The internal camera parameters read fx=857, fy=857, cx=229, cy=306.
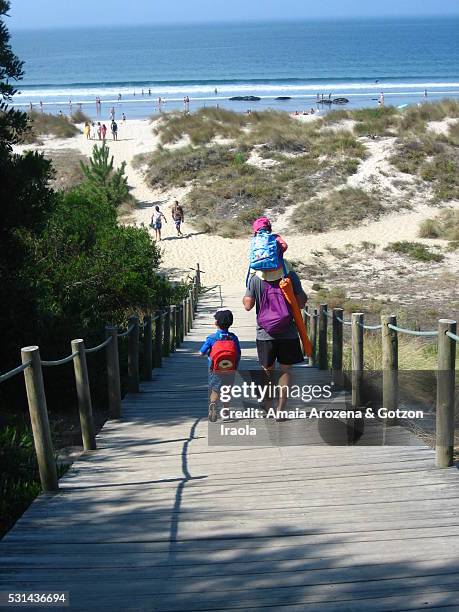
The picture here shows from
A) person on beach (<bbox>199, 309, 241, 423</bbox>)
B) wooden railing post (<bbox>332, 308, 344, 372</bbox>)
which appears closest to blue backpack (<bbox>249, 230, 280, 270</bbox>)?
person on beach (<bbox>199, 309, 241, 423</bbox>)

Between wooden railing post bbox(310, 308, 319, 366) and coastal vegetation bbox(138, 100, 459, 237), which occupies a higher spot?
coastal vegetation bbox(138, 100, 459, 237)

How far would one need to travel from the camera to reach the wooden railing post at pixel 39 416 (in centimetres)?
568

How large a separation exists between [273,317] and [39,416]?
243cm

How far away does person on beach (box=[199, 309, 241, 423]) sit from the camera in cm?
766

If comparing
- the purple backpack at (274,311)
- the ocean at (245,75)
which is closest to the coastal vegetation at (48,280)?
the purple backpack at (274,311)

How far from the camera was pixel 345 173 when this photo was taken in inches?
1455

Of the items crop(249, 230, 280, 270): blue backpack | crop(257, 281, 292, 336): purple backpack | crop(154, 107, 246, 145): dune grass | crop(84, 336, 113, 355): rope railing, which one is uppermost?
crop(154, 107, 246, 145): dune grass

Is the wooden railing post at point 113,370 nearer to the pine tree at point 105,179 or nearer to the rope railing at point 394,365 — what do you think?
the rope railing at point 394,365

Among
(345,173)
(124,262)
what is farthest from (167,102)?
(124,262)

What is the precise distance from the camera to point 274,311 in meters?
7.39

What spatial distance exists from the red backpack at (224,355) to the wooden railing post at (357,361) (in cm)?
126

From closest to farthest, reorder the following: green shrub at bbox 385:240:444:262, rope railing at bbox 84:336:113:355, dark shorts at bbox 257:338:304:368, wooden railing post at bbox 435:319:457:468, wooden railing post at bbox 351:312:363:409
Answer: wooden railing post at bbox 435:319:457:468
rope railing at bbox 84:336:113:355
dark shorts at bbox 257:338:304:368
wooden railing post at bbox 351:312:363:409
green shrub at bbox 385:240:444:262

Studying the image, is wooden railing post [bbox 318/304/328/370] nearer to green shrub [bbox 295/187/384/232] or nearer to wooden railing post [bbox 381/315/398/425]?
wooden railing post [bbox 381/315/398/425]

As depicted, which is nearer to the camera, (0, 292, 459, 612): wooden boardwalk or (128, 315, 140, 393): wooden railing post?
(0, 292, 459, 612): wooden boardwalk
